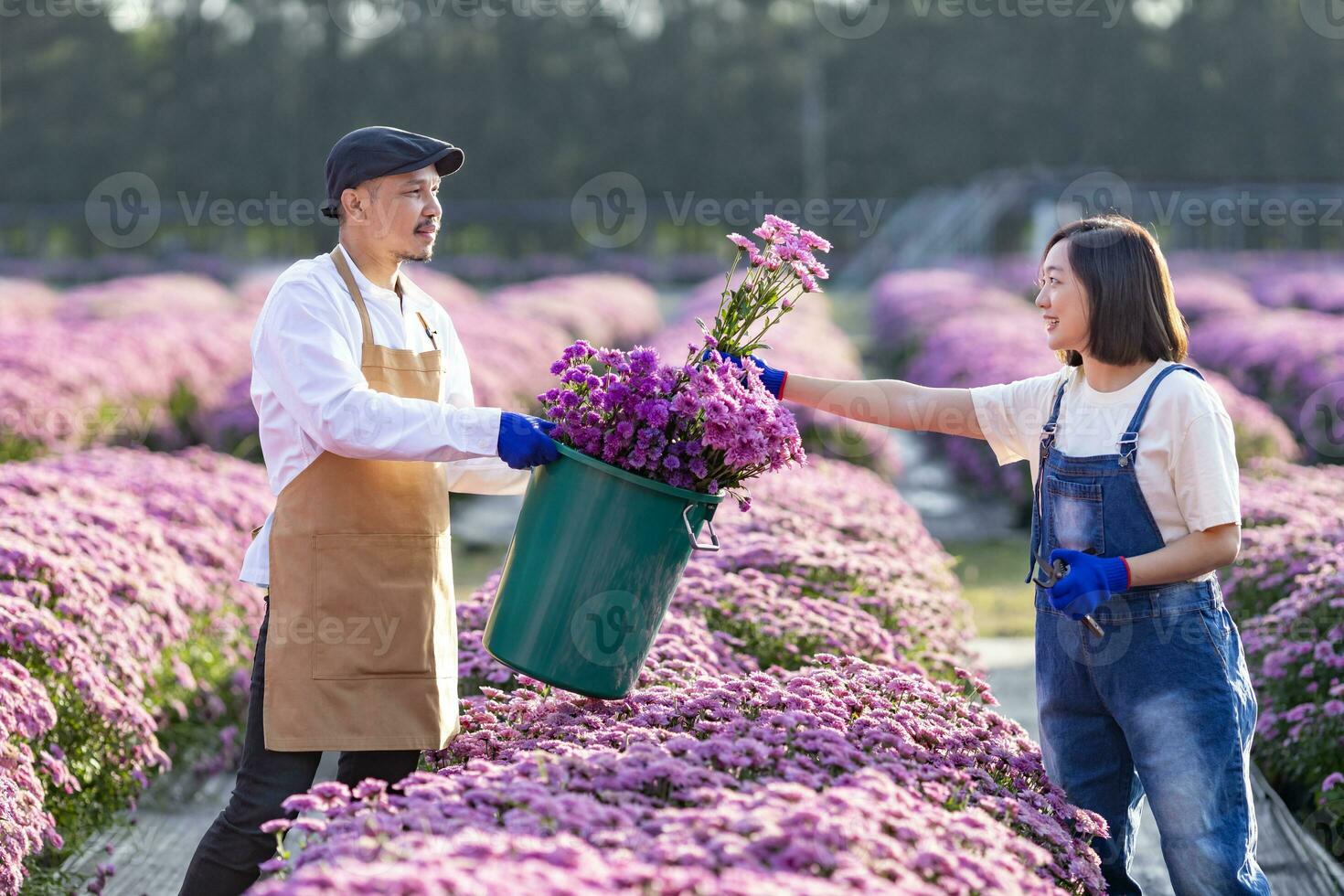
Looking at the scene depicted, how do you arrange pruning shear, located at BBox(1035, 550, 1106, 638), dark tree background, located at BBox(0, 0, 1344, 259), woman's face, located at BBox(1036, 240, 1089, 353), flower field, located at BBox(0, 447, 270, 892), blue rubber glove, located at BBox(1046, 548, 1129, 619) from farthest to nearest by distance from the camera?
dark tree background, located at BBox(0, 0, 1344, 259) < flower field, located at BBox(0, 447, 270, 892) < woman's face, located at BBox(1036, 240, 1089, 353) < pruning shear, located at BBox(1035, 550, 1106, 638) < blue rubber glove, located at BBox(1046, 548, 1129, 619)

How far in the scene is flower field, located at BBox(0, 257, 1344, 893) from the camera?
2152mm

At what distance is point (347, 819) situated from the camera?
7.73ft

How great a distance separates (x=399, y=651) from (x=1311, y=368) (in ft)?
34.0

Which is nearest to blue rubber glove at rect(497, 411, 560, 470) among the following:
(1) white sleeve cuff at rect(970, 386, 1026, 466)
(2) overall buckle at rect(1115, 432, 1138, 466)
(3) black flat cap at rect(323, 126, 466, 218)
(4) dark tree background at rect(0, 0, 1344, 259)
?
(3) black flat cap at rect(323, 126, 466, 218)

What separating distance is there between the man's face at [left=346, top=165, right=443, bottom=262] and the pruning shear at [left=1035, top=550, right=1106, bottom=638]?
1.45 metres

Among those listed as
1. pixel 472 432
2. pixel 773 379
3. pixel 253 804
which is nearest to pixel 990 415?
pixel 773 379

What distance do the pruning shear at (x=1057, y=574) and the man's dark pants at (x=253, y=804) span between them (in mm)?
1396

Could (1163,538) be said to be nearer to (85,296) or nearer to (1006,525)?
(1006,525)

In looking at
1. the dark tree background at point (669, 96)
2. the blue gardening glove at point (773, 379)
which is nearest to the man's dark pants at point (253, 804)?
the blue gardening glove at point (773, 379)

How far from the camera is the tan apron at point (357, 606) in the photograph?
114 inches

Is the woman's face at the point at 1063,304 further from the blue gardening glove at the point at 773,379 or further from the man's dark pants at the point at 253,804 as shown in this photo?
the man's dark pants at the point at 253,804

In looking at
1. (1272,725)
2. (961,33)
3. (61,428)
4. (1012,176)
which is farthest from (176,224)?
(1272,725)

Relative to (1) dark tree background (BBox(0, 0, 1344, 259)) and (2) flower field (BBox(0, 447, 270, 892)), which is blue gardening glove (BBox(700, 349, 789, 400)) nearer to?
(2) flower field (BBox(0, 447, 270, 892))

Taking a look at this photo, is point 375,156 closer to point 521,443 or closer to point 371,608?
point 521,443
